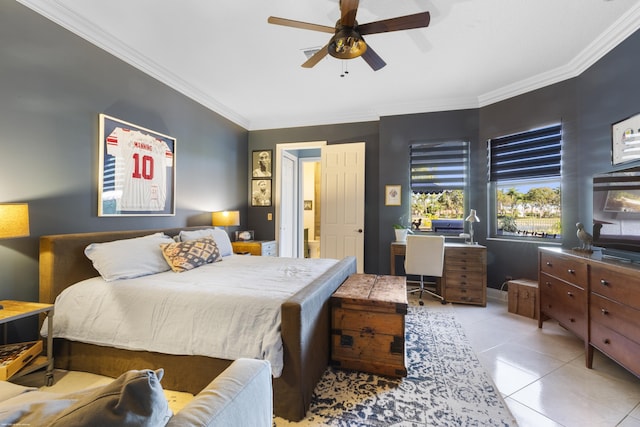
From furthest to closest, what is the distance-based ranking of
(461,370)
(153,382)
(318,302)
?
1. (461,370)
2. (318,302)
3. (153,382)

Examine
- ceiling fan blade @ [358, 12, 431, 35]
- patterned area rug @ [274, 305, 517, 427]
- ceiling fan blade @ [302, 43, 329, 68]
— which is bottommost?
patterned area rug @ [274, 305, 517, 427]

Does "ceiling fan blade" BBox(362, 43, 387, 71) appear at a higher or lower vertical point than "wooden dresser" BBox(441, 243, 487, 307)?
higher

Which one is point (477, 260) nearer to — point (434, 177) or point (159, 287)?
point (434, 177)

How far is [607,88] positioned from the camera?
2.68m

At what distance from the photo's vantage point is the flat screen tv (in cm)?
211

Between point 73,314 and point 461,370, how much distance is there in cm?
289

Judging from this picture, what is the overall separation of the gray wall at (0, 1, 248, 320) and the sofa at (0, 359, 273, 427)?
1.95 m

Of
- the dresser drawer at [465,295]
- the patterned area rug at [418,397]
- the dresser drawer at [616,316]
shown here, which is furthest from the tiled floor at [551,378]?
the dresser drawer at [465,295]

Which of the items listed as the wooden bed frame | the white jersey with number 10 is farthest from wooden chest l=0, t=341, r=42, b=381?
the white jersey with number 10

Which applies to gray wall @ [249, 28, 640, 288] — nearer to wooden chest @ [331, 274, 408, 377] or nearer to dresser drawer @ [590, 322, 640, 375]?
dresser drawer @ [590, 322, 640, 375]

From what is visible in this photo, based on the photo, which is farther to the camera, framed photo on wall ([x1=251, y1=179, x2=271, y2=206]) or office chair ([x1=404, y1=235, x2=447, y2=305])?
framed photo on wall ([x1=251, y1=179, x2=271, y2=206])

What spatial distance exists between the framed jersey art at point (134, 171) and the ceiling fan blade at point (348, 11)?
91.0 inches

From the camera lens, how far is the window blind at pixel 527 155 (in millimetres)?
3406

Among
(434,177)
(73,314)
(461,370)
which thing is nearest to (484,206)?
(434,177)
